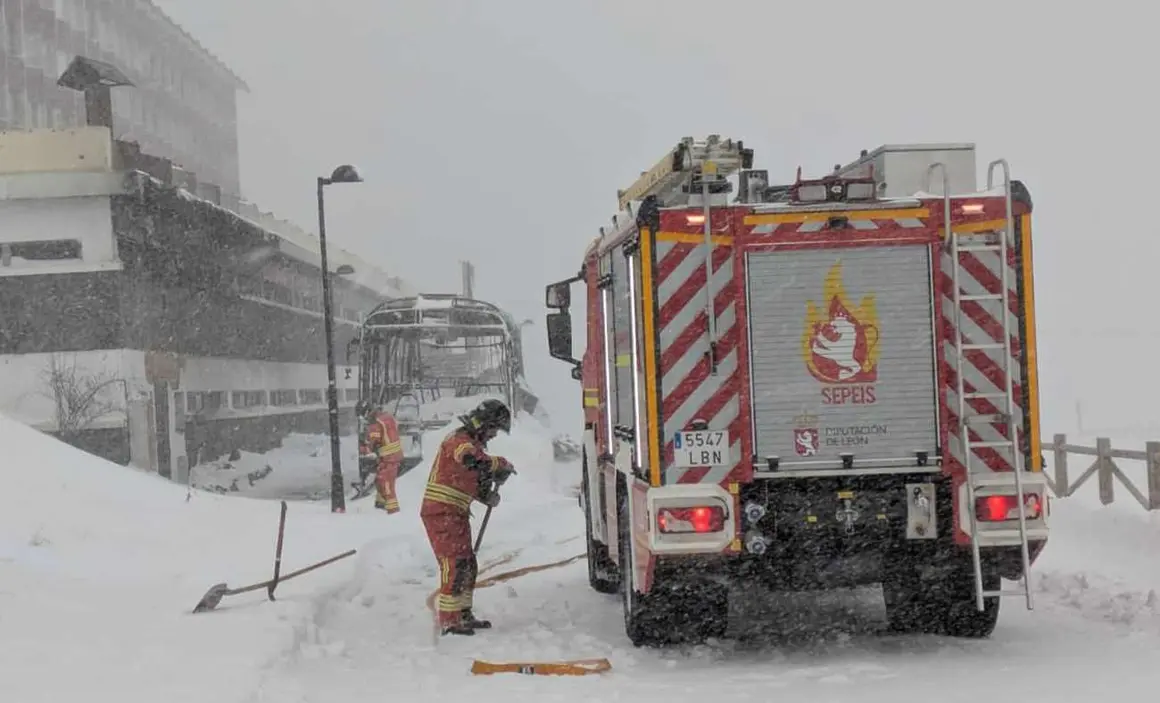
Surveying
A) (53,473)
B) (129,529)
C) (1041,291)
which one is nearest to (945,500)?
(129,529)

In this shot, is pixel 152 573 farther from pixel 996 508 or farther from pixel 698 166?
pixel 996 508

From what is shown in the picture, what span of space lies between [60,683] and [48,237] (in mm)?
23380

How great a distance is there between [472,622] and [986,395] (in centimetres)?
374

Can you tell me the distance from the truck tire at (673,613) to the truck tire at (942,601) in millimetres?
1032

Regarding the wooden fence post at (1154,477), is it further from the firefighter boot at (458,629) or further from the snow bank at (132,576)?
the firefighter boot at (458,629)

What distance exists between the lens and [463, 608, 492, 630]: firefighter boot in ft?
31.3

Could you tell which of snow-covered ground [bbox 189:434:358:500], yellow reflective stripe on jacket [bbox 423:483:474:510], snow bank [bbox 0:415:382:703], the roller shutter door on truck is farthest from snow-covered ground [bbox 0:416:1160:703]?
snow-covered ground [bbox 189:434:358:500]

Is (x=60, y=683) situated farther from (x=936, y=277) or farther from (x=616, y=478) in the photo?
(x=936, y=277)

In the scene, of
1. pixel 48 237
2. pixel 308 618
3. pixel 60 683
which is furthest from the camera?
pixel 48 237

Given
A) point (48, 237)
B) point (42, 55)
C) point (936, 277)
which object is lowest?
point (936, 277)

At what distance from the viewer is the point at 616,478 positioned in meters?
9.41

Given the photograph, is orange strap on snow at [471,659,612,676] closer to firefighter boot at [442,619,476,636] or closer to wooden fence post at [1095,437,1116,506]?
firefighter boot at [442,619,476,636]

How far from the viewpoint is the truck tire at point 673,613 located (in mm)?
8547

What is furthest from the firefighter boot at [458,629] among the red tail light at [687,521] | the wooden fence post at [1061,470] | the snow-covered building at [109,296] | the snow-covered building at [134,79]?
the snow-covered building at [134,79]
